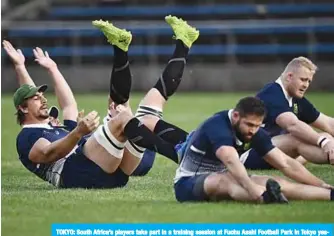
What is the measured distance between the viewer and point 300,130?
251 inches

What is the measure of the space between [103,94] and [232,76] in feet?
7.32

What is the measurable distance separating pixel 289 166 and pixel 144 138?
2.84 ft

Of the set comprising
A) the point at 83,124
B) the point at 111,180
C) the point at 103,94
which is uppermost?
the point at 83,124

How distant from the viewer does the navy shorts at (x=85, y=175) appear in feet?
19.6

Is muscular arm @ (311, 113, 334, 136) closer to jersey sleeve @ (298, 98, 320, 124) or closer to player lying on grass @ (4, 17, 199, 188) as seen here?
jersey sleeve @ (298, 98, 320, 124)

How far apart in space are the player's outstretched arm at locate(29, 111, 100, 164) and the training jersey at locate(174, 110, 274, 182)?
0.60 meters

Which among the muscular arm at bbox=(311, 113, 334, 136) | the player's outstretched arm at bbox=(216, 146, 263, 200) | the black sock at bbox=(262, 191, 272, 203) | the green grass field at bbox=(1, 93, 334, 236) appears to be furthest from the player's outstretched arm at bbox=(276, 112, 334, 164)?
the player's outstretched arm at bbox=(216, 146, 263, 200)

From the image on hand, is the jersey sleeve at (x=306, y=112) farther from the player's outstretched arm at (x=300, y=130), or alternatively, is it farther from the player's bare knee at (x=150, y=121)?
the player's bare knee at (x=150, y=121)

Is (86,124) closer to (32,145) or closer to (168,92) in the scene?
(32,145)

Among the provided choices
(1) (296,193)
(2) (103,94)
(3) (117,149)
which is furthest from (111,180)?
(2) (103,94)

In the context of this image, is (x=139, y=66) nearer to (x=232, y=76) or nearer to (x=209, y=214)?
(x=232, y=76)

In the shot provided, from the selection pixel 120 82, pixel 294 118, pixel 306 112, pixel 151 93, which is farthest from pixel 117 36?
pixel 306 112

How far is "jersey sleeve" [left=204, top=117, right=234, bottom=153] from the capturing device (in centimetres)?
500

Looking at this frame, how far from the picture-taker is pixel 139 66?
17641 millimetres
